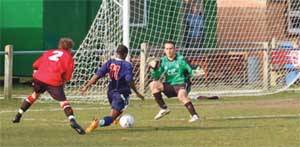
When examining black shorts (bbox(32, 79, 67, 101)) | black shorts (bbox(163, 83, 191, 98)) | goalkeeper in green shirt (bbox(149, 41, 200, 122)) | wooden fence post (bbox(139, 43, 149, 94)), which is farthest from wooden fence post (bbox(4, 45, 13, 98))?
black shorts (bbox(32, 79, 67, 101))

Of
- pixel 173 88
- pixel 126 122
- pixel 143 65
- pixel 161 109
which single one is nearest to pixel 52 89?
pixel 126 122

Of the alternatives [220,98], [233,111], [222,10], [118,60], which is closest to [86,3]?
[222,10]

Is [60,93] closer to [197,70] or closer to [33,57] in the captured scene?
[197,70]

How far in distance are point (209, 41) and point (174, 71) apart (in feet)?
30.3

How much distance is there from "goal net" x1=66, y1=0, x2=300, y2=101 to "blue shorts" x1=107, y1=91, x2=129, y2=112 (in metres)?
6.08

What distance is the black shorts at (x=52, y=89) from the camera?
505 inches

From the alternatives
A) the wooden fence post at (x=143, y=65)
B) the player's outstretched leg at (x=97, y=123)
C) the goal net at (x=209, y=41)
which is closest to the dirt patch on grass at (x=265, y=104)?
the goal net at (x=209, y=41)

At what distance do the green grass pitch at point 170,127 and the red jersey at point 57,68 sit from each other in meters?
0.73

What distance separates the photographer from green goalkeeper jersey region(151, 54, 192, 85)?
1493 centimetres

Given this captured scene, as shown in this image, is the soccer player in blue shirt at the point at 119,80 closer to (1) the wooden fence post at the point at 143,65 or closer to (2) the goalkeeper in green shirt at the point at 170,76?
(2) the goalkeeper in green shirt at the point at 170,76

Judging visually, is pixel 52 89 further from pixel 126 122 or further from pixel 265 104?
pixel 265 104

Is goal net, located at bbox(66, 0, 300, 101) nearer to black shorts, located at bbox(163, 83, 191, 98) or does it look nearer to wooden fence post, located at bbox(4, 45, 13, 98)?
wooden fence post, located at bbox(4, 45, 13, 98)

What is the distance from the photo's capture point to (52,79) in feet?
42.3

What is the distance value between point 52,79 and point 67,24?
38.9ft
